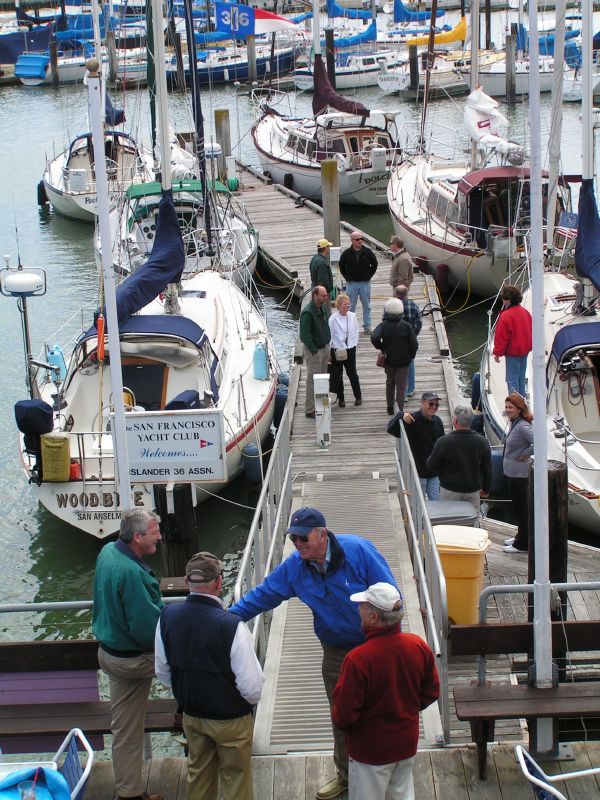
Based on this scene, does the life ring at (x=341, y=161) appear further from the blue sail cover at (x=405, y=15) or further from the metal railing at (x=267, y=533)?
the blue sail cover at (x=405, y=15)

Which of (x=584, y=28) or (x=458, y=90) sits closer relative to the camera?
(x=584, y=28)

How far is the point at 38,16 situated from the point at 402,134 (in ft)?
156

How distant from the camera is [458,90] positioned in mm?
59438

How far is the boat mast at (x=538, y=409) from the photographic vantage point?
6.32 meters

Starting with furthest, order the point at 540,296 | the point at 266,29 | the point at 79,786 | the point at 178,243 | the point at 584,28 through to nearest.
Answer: the point at 266,29, the point at 178,243, the point at 584,28, the point at 540,296, the point at 79,786

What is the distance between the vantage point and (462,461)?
10969 millimetres

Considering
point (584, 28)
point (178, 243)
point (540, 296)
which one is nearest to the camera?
point (540, 296)

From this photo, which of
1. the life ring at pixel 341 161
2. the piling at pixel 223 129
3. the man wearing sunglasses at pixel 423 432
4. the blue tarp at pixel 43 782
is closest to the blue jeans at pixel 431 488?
the man wearing sunglasses at pixel 423 432

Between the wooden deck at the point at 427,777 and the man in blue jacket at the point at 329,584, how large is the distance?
30 cm

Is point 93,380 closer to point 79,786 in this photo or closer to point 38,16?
point 79,786

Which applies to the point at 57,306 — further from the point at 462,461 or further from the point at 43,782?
the point at 43,782

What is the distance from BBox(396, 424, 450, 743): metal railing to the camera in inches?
287

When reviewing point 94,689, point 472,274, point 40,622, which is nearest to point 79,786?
point 94,689

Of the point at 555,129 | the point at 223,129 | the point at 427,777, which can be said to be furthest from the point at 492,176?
the point at 427,777
